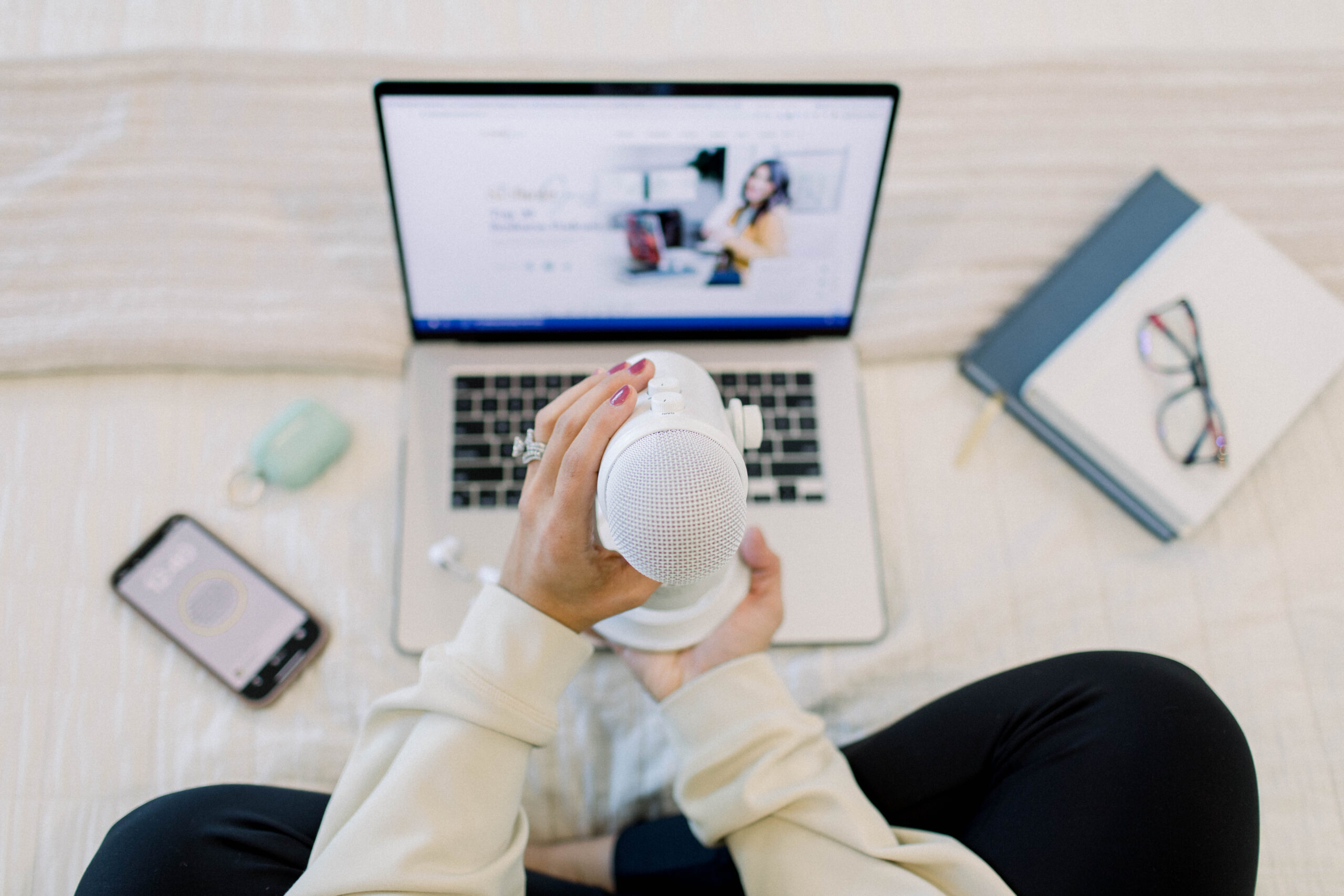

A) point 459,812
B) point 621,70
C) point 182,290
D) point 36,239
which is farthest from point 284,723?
point 621,70

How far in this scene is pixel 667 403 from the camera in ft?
1.76

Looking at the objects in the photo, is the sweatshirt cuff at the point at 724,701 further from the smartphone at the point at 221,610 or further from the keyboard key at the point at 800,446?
the smartphone at the point at 221,610

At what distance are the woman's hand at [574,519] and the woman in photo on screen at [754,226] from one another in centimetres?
22

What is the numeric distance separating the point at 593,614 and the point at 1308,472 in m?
0.71

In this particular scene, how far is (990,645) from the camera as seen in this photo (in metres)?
0.83

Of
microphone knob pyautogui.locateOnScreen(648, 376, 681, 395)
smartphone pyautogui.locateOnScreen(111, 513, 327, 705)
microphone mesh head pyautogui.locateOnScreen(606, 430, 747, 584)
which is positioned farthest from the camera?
smartphone pyautogui.locateOnScreen(111, 513, 327, 705)

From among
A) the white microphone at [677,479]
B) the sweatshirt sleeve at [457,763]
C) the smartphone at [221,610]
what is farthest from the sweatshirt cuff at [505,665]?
the smartphone at [221,610]

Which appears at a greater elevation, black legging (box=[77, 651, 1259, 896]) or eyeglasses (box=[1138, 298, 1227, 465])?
eyeglasses (box=[1138, 298, 1227, 465])

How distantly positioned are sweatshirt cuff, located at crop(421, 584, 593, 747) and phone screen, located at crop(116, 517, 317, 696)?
24 centimetres

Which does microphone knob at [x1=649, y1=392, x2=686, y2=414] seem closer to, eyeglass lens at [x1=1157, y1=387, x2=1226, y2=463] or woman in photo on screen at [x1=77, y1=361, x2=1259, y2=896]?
woman in photo on screen at [x1=77, y1=361, x2=1259, y2=896]

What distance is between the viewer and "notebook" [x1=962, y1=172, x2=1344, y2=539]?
0.85 meters

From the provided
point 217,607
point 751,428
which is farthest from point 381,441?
point 751,428

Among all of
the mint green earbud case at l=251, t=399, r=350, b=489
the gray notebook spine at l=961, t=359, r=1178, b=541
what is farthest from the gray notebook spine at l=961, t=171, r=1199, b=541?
the mint green earbud case at l=251, t=399, r=350, b=489

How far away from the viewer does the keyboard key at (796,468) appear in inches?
33.3
